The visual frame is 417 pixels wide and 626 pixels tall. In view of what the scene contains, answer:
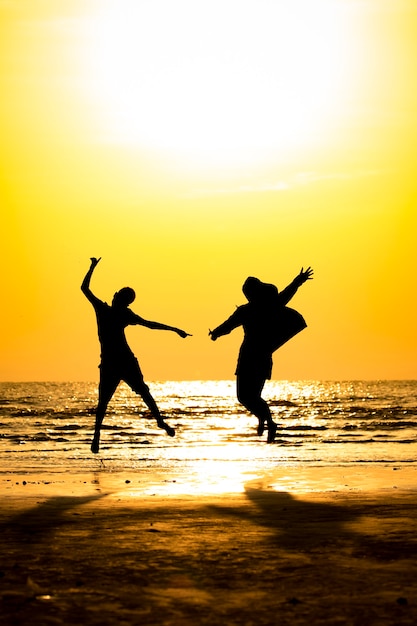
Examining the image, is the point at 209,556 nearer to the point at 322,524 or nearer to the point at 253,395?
the point at 322,524

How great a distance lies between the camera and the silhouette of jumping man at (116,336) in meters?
13.3

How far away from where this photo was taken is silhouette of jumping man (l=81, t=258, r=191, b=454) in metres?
13.3

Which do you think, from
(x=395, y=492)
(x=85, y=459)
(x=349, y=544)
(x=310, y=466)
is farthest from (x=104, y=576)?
(x=85, y=459)

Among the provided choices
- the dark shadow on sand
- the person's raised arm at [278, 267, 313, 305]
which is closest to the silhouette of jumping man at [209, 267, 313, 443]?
the person's raised arm at [278, 267, 313, 305]

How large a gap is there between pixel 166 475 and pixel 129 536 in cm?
519

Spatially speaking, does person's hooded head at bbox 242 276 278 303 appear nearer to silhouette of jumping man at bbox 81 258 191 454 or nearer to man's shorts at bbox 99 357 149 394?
silhouette of jumping man at bbox 81 258 191 454

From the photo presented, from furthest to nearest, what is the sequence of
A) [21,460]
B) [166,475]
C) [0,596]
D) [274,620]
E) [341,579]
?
[21,460]
[166,475]
[341,579]
[0,596]
[274,620]

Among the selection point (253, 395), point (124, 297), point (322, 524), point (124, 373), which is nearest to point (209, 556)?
point (322, 524)

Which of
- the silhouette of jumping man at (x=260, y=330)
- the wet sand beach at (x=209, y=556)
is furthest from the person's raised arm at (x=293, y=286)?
the wet sand beach at (x=209, y=556)

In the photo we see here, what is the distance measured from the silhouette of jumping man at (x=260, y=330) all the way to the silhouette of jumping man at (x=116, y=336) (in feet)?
2.90

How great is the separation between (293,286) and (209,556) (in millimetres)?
6728

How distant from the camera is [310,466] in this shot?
14391 mm

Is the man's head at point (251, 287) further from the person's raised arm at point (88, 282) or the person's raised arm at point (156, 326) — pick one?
the person's raised arm at point (88, 282)

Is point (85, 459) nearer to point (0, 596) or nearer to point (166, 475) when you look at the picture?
point (166, 475)
